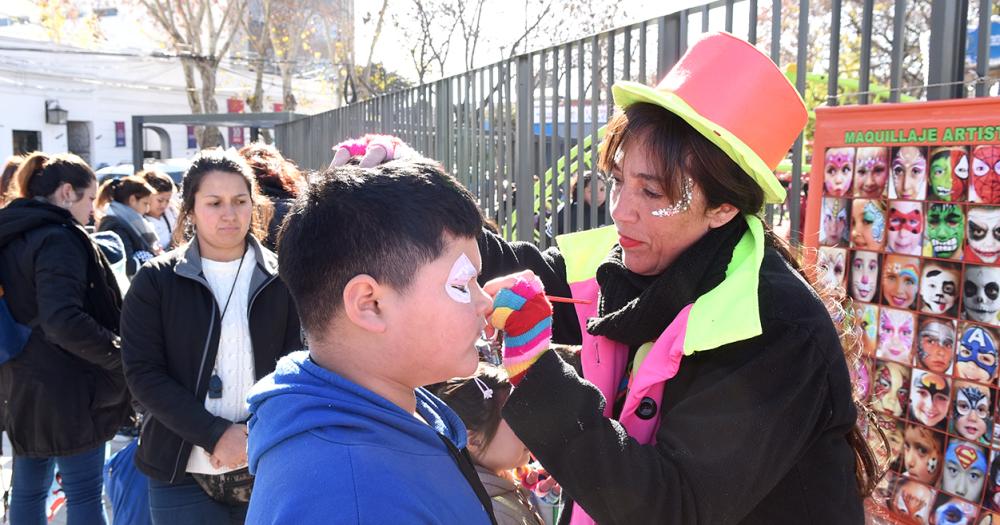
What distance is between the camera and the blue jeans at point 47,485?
3.74m

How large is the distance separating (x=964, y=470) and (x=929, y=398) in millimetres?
202

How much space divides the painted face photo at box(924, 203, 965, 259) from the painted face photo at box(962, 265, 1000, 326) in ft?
0.21

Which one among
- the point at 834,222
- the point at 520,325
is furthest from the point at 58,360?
the point at 834,222

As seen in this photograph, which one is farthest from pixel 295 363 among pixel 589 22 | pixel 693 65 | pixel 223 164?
pixel 589 22

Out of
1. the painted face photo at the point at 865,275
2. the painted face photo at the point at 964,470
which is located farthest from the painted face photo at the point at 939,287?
the painted face photo at the point at 964,470

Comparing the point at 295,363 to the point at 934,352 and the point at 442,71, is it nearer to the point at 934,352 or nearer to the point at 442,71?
the point at 934,352

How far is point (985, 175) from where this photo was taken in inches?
75.0

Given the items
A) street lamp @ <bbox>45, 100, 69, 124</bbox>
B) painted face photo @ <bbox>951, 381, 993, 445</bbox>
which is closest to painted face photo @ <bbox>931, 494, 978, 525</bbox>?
painted face photo @ <bbox>951, 381, 993, 445</bbox>

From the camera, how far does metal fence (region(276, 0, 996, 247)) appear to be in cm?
215

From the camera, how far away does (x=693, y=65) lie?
1.72 metres

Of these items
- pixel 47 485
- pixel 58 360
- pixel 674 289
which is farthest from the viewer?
pixel 47 485

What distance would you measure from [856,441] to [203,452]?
6.97 feet

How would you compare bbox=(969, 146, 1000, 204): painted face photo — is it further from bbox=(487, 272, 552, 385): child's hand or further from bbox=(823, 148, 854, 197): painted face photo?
bbox=(487, 272, 552, 385): child's hand

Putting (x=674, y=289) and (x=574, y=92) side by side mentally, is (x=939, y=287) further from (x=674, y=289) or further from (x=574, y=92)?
(x=574, y=92)
